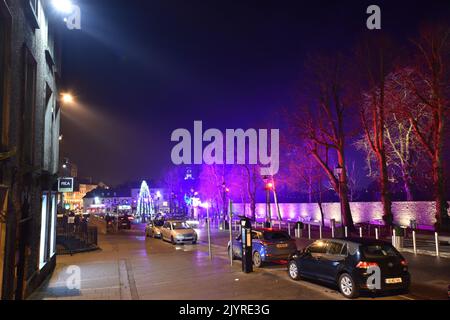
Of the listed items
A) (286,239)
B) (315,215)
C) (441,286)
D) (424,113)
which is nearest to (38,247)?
(286,239)

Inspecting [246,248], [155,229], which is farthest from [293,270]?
[155,229]

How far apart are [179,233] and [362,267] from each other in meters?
17.2

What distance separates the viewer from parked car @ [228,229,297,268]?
1560cm

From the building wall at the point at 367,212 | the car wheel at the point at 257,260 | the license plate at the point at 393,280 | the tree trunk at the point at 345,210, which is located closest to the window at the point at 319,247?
the license plate at the point at 393,280

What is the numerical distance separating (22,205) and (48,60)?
580 centimetres

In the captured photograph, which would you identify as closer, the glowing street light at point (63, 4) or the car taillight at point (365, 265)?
the car taillight at point (365, 265)

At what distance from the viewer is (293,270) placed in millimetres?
12867

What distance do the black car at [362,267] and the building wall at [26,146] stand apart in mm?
7776

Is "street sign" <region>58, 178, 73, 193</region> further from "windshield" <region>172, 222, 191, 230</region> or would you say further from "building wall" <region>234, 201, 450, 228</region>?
"building wall" <region>234, 201, 450, 228</region>

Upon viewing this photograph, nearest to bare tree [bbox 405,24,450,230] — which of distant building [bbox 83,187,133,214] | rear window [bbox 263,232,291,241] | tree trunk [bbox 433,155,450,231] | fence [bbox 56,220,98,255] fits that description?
tree trunk [bbox 433,155,450,231]

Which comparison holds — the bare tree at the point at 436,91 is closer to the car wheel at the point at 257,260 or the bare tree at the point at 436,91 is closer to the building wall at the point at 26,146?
the car wheel at the point at 257,260

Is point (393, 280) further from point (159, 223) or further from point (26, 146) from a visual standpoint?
point (159, 223)

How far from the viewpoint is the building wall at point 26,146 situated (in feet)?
26.4

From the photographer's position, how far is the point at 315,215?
44.8m
